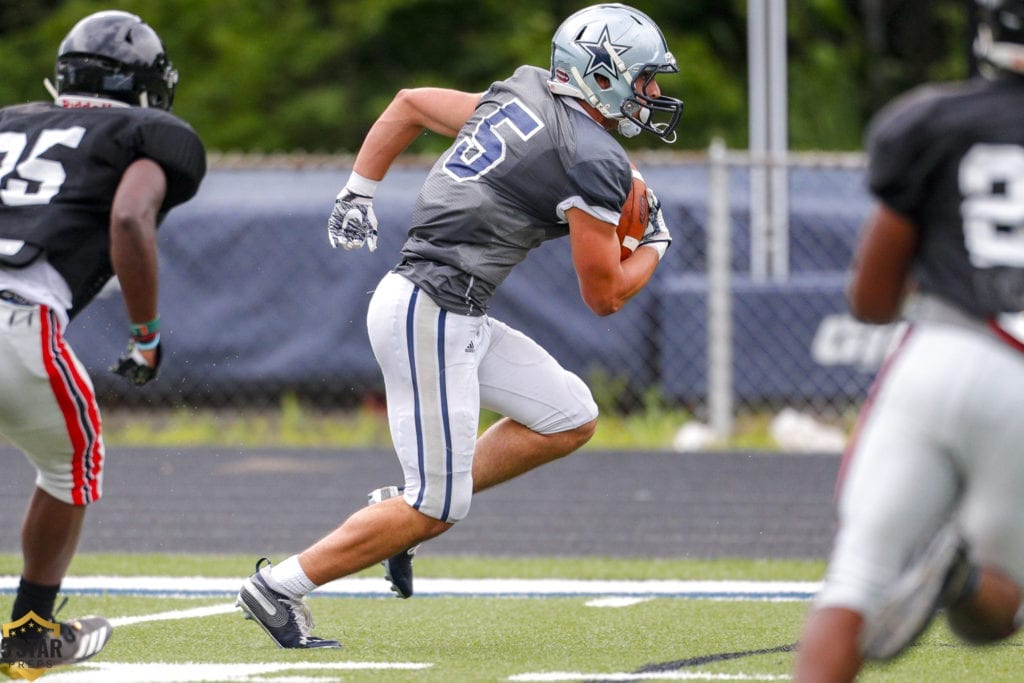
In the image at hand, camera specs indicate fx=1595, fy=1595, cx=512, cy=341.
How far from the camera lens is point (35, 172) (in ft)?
13.5

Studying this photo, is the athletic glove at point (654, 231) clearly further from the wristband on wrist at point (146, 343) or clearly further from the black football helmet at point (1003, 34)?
the black football helmet at point (1003, 34)

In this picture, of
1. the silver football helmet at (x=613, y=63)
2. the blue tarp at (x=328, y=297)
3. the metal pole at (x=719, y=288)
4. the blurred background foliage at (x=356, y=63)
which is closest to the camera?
the silver football helmet at (x=613, y=63)

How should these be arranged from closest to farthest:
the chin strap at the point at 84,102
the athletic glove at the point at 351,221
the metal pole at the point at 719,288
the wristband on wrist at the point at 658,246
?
the chin strap at the point at 84,102 → the wristband on wrist at the point at 658,246 → the athletic glove at the point at 351,221 → the metal pole at the point at 719,288

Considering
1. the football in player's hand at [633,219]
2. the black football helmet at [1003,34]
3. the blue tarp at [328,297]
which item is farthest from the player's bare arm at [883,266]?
the blue tarp at [328,297]

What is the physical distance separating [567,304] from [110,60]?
19.0ft

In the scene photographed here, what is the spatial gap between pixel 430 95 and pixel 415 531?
131 centimetres

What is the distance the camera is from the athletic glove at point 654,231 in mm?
4555

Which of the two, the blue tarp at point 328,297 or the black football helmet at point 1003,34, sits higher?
the black football helmet at point 1003,34

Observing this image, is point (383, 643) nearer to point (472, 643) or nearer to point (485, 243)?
point (472, 643)

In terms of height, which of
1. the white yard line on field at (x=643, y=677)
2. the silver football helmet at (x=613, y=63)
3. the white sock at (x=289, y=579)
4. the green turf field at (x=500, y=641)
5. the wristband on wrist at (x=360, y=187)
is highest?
the silver football helmet at (x=613, y=63)

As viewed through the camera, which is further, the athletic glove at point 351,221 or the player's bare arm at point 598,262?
the athletic glove at point 351,221

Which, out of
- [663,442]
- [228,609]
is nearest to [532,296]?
[663,442]

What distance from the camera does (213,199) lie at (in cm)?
1027

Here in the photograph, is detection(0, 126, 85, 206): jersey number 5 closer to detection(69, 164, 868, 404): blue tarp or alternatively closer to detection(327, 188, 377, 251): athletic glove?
detection(327, 188, 377, 251): athletic glove
